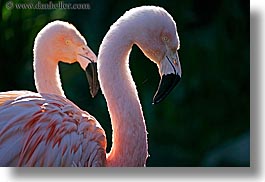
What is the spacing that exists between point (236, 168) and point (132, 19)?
621 millimetres

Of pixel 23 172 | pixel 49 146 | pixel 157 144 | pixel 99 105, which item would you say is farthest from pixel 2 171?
pixel 157 144

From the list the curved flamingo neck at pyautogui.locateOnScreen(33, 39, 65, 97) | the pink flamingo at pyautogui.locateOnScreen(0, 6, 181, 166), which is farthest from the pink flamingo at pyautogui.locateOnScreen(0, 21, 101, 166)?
the curved flamingo neck at pyautogui.locateOnScreen(33, 39, 65, 97)

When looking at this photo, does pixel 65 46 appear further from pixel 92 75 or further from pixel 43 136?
pixel 43 136

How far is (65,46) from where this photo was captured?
97.3 inches

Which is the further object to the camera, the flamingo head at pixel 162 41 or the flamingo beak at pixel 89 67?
the flamingo beak at pixel 89 67

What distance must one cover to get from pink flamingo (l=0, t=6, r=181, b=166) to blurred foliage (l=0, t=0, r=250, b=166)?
208 mm

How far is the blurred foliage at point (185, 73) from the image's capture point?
2.54m

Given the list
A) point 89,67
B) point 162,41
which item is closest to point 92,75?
point 89,67

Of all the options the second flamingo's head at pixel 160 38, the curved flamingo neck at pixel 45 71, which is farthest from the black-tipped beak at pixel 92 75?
the second flamingo's head at pixel 160 38

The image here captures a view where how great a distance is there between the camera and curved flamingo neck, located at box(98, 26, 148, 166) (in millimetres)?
2268

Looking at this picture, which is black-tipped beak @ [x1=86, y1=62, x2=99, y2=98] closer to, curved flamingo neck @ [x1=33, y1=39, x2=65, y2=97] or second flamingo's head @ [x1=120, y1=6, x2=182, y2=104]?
curved flamingo neck @ [x1=33, y1=39, x2=65, y2=97]

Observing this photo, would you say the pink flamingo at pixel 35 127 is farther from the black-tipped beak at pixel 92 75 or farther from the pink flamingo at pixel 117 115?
the black-tipped beak at pixel 92 75

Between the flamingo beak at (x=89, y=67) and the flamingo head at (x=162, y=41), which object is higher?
the flamingo head at (x=162, y=41)

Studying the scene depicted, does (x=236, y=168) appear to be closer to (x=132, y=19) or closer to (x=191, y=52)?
(x=191, y=52)
